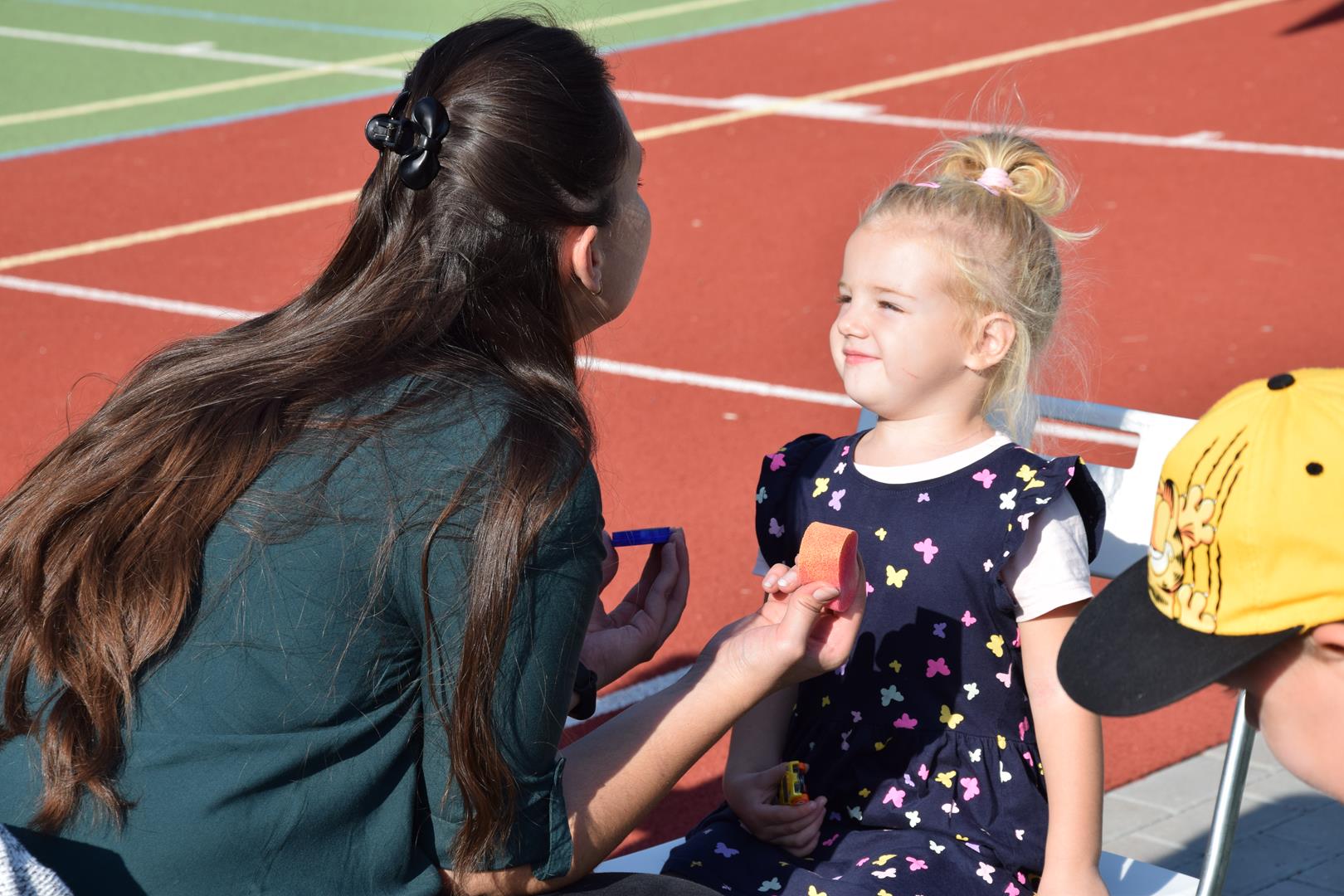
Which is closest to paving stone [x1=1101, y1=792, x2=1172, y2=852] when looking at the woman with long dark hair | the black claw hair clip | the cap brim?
the woman with long dark hair

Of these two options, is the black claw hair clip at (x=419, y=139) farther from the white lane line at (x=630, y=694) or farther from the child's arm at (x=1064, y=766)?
the white lane line at (x=630, y=694)

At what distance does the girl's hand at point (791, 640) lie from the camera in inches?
79.0

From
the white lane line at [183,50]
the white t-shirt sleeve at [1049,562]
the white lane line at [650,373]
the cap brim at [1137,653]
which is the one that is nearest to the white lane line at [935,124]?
the white lane line at [650,373]

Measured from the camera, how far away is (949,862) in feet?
7.34

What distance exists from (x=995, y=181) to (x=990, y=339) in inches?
11.1

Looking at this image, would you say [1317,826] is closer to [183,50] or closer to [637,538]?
[637,538]

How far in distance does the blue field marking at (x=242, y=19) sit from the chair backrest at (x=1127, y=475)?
12493 millimetres

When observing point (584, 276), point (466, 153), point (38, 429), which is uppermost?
point (466, 153)

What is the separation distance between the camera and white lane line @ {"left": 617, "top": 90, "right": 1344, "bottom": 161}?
8.87 m

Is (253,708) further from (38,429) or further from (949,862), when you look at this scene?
(38,429)

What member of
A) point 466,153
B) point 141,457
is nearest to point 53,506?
point 141,457

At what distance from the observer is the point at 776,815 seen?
2316 mm

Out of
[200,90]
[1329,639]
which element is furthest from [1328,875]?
[200,90]

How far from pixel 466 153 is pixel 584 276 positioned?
24 cm
